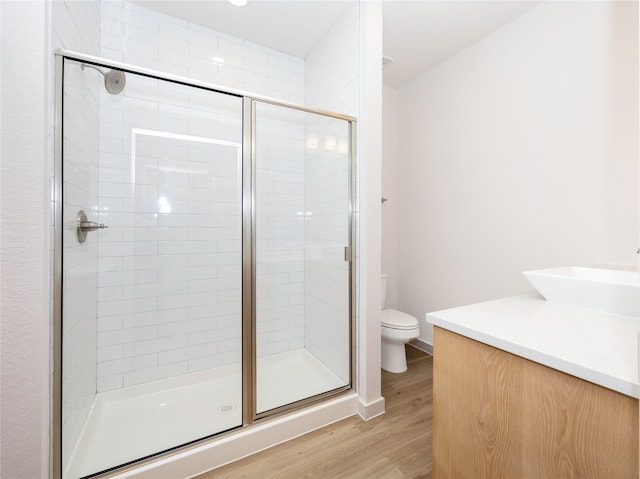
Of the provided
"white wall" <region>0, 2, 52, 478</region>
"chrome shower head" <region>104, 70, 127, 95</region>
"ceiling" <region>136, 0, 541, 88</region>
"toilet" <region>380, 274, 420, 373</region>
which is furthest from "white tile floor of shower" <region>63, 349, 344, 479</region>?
"ceiling" <region>136, 0, 541, 88</region>

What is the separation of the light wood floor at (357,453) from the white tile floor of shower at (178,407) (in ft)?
0.70

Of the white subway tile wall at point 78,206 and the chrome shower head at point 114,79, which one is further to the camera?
the chrome shower head at point 114,79

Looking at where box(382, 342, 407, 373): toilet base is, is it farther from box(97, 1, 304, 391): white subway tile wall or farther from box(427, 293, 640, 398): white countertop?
box(427, 293, 640, 398): white countertop

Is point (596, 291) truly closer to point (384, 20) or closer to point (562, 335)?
point (562, 335)

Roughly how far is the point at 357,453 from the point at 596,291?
129 centimetres

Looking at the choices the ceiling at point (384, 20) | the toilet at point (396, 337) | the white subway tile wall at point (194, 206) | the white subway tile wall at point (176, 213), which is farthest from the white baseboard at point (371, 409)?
the ceiling at point (384, 20)

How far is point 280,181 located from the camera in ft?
7.14

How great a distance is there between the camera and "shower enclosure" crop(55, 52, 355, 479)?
150 centimetres

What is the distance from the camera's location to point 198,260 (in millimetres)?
2020

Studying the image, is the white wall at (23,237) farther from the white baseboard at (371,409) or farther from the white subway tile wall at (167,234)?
the white baseboard at (371,409)

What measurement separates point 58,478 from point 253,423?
0.77 m

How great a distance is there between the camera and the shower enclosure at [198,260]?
4.92ft

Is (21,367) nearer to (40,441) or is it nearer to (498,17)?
(40,441)

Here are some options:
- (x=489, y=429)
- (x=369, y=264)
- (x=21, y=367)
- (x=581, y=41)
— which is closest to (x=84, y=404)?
(x=21, y=367)
